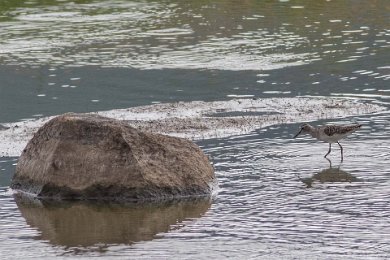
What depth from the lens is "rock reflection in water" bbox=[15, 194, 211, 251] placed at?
42.8 feet

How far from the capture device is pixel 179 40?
2841 centimetres

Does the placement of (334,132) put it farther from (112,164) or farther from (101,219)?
(101,219)

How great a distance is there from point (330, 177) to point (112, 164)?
10.3ft

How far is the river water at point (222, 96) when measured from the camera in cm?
1280

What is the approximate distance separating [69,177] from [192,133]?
428 centimetres

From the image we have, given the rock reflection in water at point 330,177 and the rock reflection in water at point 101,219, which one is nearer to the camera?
the rock reflection in water at point 101,219

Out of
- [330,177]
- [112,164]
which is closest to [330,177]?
[330,177]

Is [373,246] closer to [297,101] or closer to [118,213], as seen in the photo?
[118,213]

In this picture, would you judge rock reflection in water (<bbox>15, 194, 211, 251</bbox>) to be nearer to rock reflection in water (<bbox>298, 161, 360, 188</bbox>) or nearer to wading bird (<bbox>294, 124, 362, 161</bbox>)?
rock reflection in water (<bbox>298, 161, 360, 188</bbox>)

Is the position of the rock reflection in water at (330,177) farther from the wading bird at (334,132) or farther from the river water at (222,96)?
the wading bird at (334,132)

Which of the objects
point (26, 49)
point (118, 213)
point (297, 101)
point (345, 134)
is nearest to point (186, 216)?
point (118, 213)

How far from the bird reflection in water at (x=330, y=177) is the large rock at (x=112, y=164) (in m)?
1.36

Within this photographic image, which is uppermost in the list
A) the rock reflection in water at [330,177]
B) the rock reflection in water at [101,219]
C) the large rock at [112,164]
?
the large rock at [112,164]

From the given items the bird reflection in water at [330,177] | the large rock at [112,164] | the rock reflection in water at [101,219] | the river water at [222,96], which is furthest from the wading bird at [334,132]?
the rock reflection in water at [101,219]
